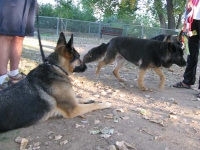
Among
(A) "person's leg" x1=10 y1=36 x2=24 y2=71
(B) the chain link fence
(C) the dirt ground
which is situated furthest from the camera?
(B) the chain link fence

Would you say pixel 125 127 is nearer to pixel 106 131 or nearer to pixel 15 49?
pixel 106 131

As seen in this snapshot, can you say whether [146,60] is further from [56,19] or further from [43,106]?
[56,19]

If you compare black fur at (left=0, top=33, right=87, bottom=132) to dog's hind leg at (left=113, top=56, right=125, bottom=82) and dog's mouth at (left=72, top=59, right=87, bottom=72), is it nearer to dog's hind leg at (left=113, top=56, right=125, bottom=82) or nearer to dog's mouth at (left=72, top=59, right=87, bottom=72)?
dog's mouth at (left=72, top=59, right=87, bottom=72)

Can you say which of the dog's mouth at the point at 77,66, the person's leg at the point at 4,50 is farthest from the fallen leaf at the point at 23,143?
the person's leg at the point at 4,50

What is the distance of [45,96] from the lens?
3.37 metres

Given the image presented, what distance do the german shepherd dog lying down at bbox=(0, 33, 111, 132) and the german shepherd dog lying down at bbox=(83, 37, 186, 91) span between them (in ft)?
7.45

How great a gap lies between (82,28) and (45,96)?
2226cm

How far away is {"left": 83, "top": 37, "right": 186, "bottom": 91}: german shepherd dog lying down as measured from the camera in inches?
216

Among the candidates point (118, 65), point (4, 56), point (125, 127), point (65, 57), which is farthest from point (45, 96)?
point (118, 65)

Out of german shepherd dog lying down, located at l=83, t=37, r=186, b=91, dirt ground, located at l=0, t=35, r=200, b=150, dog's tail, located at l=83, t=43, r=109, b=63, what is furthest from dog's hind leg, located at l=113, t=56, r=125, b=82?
dirt ground, located at l=0, t=35, r=200, b=150

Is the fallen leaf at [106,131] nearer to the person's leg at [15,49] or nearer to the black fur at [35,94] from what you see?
the black fur at [35,94]

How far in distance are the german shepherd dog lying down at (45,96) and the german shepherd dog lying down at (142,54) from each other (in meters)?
2.27

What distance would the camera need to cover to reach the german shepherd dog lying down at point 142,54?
5.50 metres

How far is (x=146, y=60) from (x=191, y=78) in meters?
1.27
